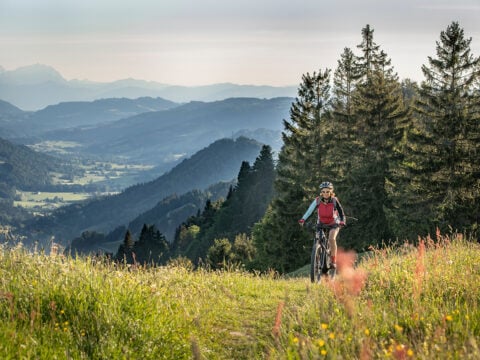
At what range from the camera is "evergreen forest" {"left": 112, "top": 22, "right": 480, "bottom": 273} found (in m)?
29.7

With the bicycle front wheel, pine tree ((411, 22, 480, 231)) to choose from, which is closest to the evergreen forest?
pine tree ((411, 22, 480, 231))

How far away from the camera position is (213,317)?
6.52 metres

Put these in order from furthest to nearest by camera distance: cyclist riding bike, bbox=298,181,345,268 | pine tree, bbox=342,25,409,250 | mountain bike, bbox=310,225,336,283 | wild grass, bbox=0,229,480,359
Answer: pine tree, bbox=342,25,409,250 → mountain bike, bbox=310,225,336,283 → cyclist riding bike, bbox=298,181,345,268 → wild grass, bbox=0,229,480,359

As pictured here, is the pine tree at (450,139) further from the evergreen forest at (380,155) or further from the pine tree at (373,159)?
the pine tree at (373,159)

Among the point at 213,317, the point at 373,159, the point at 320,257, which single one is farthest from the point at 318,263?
the point at 373,159

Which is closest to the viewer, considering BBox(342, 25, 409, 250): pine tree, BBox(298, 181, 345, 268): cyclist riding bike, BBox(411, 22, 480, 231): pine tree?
BBox(298, 181, 345, 268): cyclist riding bike

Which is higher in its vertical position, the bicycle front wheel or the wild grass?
the wild grass

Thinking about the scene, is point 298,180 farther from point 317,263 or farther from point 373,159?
point 317,263

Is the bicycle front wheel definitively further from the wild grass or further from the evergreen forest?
the evergreen forest

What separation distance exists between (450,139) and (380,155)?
26.1 ft

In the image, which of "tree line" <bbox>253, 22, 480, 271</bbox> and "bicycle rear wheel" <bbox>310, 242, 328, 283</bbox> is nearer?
"bicycle rear wheel" <bbox>310, 242, 328, 283</bbox>

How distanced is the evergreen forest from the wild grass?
18.3 meters

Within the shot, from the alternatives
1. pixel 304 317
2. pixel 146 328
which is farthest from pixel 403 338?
pixel 146 328

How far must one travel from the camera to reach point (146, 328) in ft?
17.2
